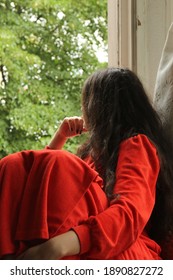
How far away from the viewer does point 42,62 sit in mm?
2438

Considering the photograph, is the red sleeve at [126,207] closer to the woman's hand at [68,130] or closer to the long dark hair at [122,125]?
the long dark hair at [122,125]

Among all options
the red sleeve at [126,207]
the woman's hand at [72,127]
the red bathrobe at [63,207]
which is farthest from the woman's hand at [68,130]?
the red bathrobe at [63,207]

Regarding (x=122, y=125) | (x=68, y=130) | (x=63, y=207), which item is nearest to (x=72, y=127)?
(x=68, y=130)

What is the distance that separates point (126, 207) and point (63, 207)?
137mm

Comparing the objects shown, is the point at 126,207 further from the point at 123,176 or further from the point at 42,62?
the point at 42,62

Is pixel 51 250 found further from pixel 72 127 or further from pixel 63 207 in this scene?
pixel 72 127

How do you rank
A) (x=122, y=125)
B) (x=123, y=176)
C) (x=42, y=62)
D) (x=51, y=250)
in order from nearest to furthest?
(x=51, y=250)
(x=123, y=176)
(x=122, y=125)
(x=42, y=62)

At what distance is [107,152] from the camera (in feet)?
3.76

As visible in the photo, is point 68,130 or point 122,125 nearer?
point 122,125

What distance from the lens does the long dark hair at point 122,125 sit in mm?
1151

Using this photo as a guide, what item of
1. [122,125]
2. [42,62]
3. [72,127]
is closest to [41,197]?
[122,125]

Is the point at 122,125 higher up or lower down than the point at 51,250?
higher up

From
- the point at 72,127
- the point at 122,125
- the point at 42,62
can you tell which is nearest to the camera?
the point at 122,125
